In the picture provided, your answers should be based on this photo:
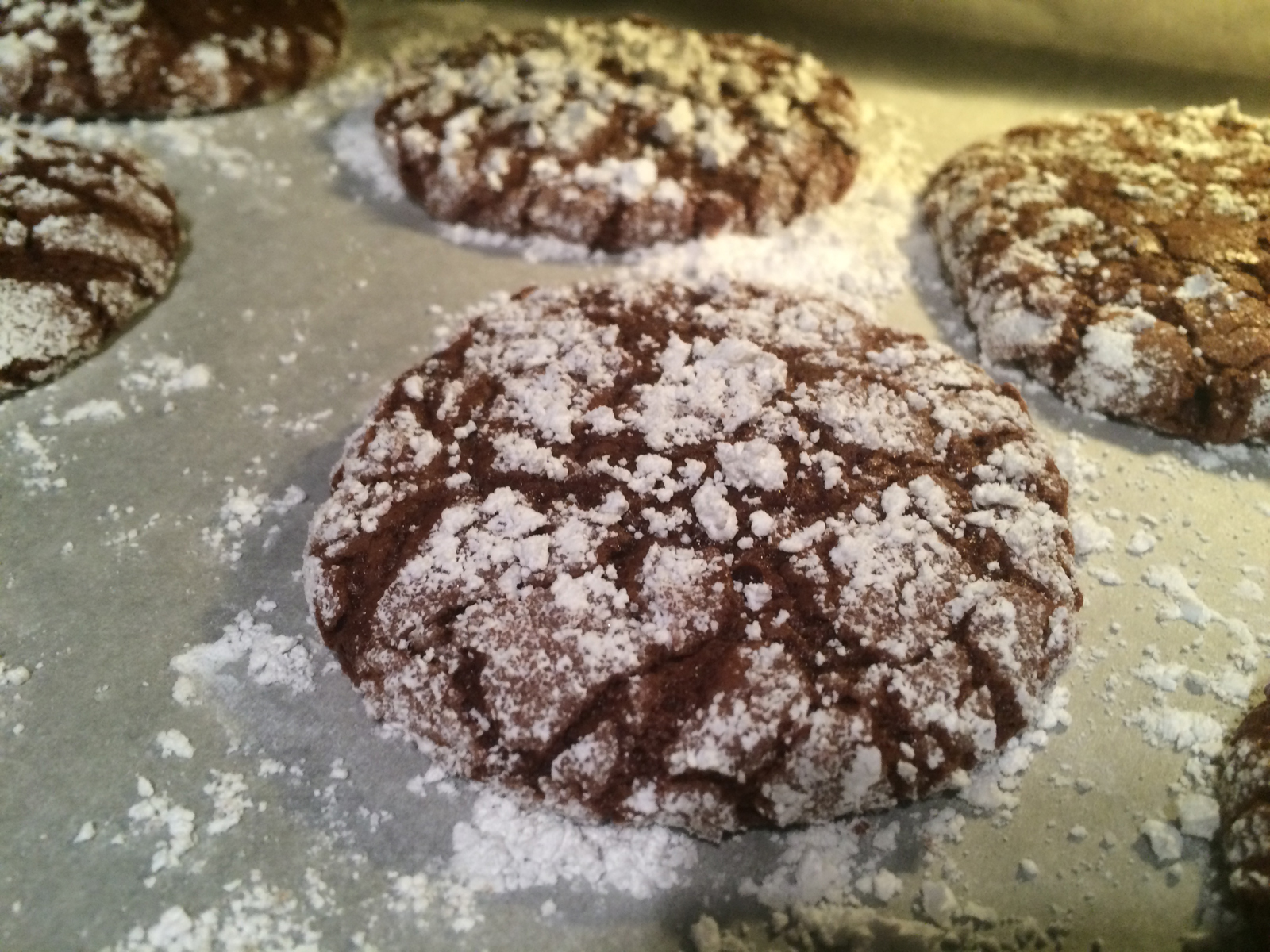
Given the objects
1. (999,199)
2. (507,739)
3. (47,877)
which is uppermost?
(999,199)

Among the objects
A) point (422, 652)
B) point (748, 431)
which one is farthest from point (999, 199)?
point (422, 652)

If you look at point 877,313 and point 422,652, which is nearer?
point 422,652

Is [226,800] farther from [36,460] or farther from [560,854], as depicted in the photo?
[36,460]

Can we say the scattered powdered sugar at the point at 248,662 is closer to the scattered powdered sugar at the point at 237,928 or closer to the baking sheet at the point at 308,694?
the baking sheet at the point at 308,694

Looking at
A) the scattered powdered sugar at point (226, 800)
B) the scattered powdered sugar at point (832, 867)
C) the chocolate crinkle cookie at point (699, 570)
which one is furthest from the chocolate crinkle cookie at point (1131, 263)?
the scattered powdered sugar at point (226, 800)

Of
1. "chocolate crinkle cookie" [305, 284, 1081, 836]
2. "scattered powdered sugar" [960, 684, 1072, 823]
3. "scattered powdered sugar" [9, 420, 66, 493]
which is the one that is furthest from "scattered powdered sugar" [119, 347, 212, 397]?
"scattered powdered sugar" [960, 684, 1072, 823]

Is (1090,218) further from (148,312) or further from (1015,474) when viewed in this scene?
(148,312)
